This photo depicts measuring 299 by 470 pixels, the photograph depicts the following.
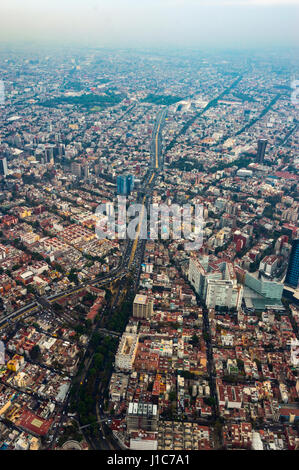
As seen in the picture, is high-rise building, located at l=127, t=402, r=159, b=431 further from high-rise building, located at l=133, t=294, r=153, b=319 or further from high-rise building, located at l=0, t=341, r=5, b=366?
high-rise building, located at l=0, t=341, r=5, b=366

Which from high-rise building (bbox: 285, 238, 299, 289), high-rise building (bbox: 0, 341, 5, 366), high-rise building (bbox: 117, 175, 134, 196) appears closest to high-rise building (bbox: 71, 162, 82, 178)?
high-rise building (bbox: 117, 175, 134, 196)

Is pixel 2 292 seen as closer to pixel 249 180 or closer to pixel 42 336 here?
pixel 42 336

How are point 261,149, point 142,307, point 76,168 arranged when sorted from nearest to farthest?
point 142,307 < point 76,168 < point 261,149

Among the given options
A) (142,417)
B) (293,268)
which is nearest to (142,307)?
(142,417)

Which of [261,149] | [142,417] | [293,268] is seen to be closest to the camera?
[142,417]

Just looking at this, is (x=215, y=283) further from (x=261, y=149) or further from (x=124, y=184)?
(x=261, y=149)
